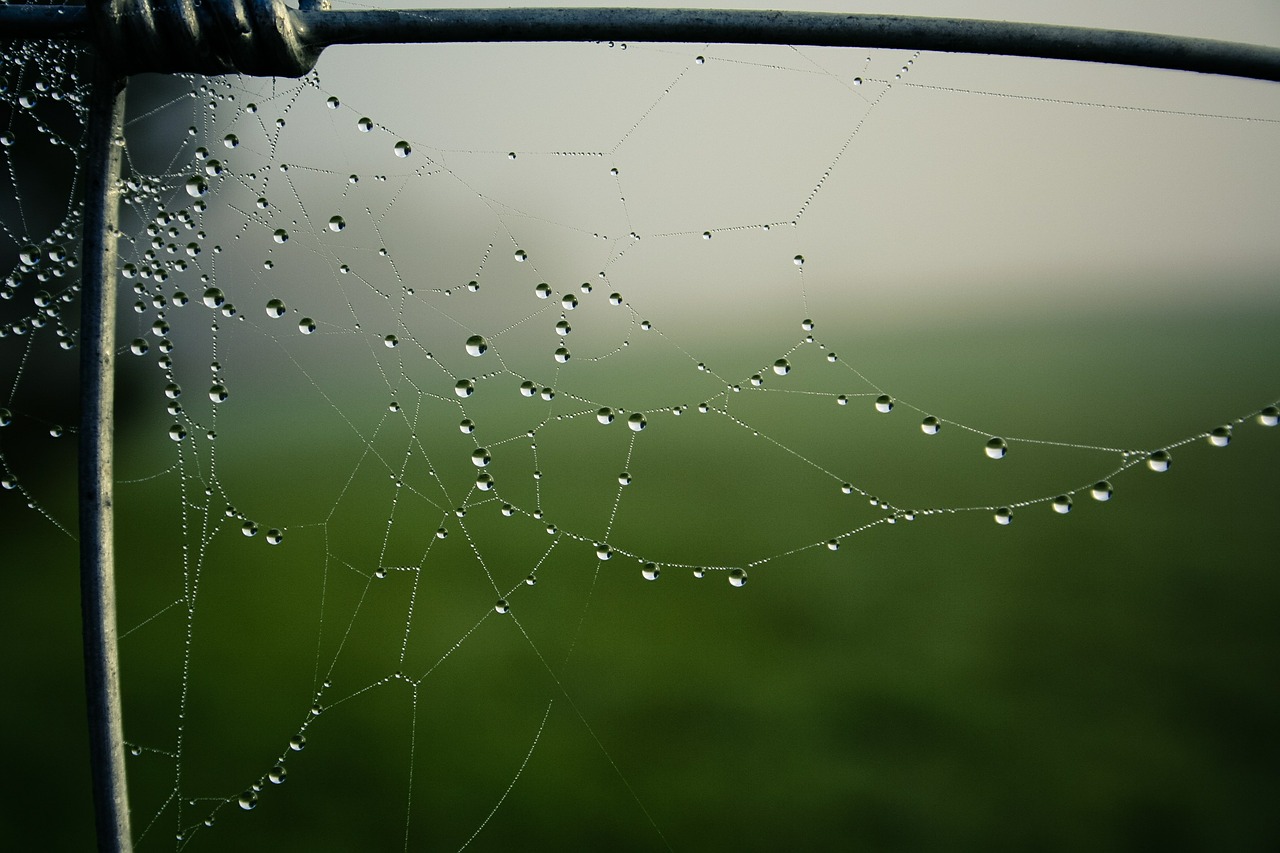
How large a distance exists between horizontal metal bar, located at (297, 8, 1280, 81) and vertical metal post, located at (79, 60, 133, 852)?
31cm

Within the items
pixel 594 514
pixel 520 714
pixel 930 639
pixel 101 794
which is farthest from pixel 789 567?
pixel 101 794

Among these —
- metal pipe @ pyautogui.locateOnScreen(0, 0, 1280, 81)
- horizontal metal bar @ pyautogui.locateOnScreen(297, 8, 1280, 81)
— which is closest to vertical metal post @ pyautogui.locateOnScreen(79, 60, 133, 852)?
metal pipe @ pyautogui.locateOnScreen(0, 0, 1280, 81)

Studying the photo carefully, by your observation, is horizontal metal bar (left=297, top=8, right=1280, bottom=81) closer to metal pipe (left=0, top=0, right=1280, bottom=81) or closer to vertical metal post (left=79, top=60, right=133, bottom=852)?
metal pipe (left=0, top=0, right=1280, bottom=81)

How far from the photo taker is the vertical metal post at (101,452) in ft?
2.11

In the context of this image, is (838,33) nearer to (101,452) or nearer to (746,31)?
(746,31)

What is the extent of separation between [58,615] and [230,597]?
3.93 ft

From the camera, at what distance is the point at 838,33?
0.55 metres

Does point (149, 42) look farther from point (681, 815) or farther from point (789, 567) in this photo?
point (789, 567)

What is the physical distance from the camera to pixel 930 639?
357 cm

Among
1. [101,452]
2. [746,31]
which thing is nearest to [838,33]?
[746,31]

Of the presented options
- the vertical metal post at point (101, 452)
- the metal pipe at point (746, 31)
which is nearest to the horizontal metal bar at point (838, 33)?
the metal pipe at point (746, 31)

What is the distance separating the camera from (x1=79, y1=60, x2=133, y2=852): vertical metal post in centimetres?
64

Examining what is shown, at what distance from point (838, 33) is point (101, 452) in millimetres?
751

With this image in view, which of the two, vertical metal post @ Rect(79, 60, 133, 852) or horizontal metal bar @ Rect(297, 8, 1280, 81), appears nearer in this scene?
horizontal metal bar @ Rect(297, 8, 1280, 81)
